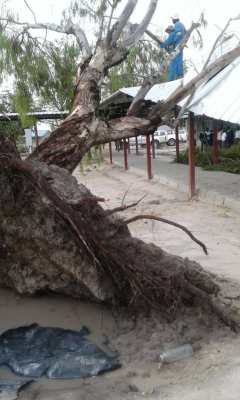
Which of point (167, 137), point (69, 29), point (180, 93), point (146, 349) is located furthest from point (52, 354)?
point (167, 137)

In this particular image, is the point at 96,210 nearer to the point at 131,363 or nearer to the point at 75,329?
the point at 75,329

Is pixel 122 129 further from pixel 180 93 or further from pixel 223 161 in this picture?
pixel 223 161

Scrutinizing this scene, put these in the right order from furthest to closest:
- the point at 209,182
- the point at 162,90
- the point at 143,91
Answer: the point at 162,90 < the point at 209,182 < the point at 143,91

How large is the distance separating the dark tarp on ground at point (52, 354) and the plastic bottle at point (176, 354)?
36 cm

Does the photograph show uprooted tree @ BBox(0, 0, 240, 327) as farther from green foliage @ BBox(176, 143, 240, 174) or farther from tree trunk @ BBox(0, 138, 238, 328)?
green foliage @ BBox(176, 143, 240, 174)

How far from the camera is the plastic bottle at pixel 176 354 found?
383 centimetres

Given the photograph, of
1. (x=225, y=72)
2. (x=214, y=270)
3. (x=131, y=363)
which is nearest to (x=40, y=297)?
(x=131, y=363)

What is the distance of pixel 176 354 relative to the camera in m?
3.87

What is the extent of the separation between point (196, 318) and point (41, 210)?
1.61 m

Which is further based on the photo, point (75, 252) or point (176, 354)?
point (75, 252)

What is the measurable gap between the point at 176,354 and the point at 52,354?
0.97m

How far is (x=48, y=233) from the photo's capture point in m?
4.45

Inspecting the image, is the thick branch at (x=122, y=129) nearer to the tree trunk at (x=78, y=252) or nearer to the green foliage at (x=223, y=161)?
the tree trunk at (x=78, y=252)

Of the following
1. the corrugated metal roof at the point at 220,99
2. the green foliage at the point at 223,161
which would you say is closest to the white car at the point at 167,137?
the green foliage at the point at 223,161
